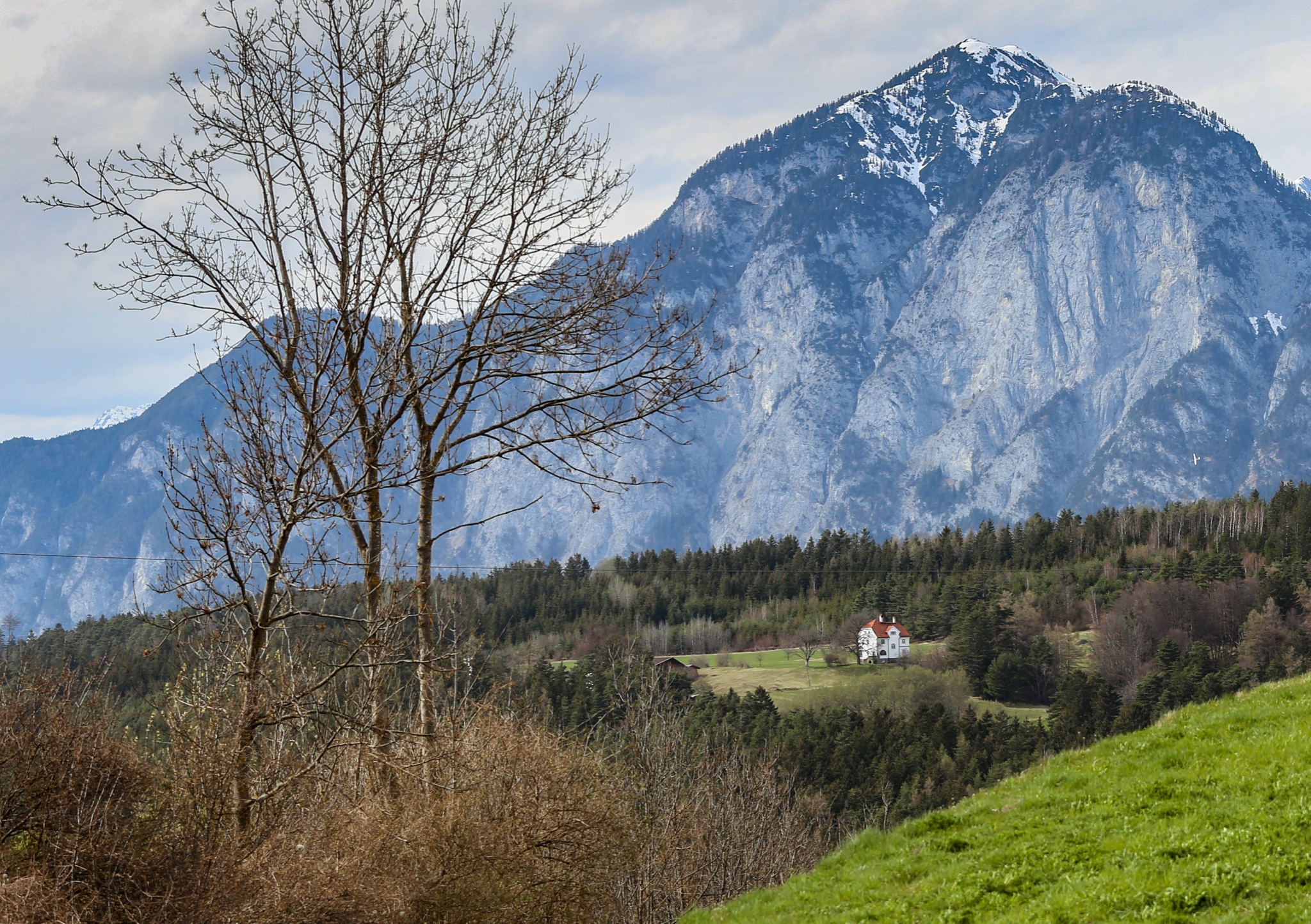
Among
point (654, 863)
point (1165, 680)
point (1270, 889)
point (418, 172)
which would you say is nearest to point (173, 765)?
point (418, 172)

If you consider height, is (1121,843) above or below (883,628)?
above

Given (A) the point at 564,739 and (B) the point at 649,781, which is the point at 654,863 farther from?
(A) the point at 564,739

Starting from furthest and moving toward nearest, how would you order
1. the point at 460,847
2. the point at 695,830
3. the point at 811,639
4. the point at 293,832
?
the point at 811,639, the point at 695,830, the point at 460,847, the point at 293,832

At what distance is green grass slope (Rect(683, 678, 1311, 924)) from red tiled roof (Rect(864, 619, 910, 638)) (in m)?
144

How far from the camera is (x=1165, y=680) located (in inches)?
4304

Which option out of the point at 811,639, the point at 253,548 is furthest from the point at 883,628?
the point at 253,548

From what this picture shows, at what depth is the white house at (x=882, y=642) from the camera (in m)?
156

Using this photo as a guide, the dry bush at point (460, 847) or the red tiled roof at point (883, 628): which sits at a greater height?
the dry bush at point (460, 847)

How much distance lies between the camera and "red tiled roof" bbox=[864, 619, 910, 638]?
159750mm

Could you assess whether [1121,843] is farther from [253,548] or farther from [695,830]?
[695,830]

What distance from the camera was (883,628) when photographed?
160750 mm

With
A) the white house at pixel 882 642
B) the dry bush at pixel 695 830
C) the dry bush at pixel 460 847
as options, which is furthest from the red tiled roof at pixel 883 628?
the dry bush at pixel 460 847

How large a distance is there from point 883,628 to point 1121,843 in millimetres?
152181

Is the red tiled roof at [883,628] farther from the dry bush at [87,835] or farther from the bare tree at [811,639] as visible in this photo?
the dry bush at [87,835]
